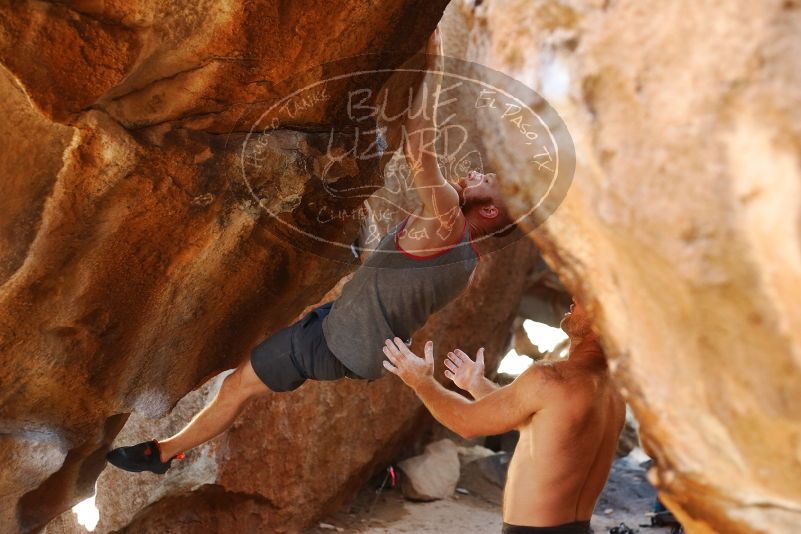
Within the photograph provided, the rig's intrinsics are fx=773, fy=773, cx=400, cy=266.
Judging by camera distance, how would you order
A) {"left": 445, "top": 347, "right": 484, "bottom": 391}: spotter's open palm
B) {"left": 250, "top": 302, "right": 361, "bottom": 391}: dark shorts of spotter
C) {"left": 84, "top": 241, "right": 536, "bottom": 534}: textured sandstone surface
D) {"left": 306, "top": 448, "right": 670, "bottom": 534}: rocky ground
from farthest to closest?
{"left": 306, "top": 448, "right": 670, "bottom": 534}: rocky ground, {"left": 84, "top": 241, "right": 536, "bottom": 534}: textured sandstone surface, {"left": 250, "top": 302, "right": 361, "bottom": 391}: dark shorts of spotter, {"left": 445, "top": 347, "right": 484, "bottom": 391}: spotter's open palm

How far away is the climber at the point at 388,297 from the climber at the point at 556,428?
485 millimetres

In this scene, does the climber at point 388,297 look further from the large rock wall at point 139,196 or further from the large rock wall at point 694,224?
the large rock wall at point 694,224

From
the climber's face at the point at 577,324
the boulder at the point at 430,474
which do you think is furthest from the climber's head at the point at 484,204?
the boulder at the point at 430,474

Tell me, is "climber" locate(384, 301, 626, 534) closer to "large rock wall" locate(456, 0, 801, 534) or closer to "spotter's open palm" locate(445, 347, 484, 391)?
"spotter's open palm" locate(445, 347, 484, 391)

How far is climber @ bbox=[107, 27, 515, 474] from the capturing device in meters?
2.74

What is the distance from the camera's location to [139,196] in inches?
110

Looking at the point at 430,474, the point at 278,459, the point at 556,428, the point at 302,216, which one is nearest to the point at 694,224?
the point at 556,428

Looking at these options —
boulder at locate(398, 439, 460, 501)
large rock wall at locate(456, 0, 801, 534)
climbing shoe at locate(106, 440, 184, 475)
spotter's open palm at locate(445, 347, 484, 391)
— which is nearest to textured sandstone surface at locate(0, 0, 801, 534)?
large rock wall at locate(456, 0, 801, 534)

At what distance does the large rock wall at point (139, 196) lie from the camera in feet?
8.18

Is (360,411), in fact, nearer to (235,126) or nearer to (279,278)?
(279,278)

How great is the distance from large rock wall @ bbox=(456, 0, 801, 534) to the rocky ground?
4.56 meters

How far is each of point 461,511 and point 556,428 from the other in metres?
4.25

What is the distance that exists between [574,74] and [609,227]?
1.10ft

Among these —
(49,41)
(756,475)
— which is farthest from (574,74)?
(49,41)
